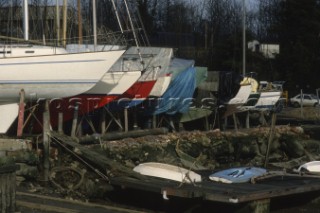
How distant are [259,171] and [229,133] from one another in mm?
8695

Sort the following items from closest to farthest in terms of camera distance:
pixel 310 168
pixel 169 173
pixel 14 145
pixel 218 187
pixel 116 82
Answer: pixel 218 187 < pixel 169 173 < pixel 14 145 < pixel 310 168 < pixel 116 82

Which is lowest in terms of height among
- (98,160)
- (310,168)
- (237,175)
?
(310,168)

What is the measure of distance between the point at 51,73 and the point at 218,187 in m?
→ 7.95

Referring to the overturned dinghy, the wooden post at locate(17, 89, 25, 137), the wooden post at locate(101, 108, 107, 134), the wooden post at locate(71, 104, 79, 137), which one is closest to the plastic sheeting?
the wooden post at locate(101, 108, 107, 134)

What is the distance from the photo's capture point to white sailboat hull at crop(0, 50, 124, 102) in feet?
64.6

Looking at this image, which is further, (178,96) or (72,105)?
(178,96)

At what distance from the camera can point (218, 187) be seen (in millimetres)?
14125

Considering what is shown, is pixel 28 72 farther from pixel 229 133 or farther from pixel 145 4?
pixel 145 4

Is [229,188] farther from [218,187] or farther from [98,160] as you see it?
[98,160]

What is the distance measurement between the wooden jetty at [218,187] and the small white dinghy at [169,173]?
11.1 inches

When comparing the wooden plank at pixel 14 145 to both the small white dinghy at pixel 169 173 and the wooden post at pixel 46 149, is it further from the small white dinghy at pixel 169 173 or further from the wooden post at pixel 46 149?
the small white dinghy at pixel 169 173

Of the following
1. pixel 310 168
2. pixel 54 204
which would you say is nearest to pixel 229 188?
pixel 54 204

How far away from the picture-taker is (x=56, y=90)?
2025cm

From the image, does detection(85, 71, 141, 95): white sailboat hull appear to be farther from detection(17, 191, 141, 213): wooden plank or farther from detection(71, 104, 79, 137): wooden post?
detection(17, 191, 141, 213): wooden plank
